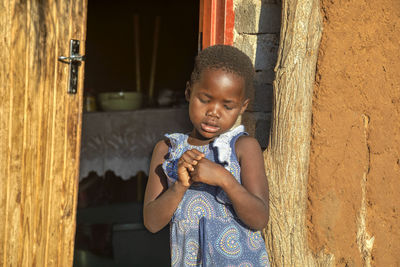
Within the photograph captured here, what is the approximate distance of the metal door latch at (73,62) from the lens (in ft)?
7.92

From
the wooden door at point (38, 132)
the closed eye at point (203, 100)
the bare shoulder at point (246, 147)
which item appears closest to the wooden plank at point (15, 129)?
the wooden door at point (38, 132)

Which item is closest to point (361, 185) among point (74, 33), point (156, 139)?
point (74, 33)

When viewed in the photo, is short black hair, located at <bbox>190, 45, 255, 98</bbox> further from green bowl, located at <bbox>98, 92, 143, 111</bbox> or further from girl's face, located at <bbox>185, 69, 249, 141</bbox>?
green bowl, located at <bbox>98, 92, 143, 111</bbox>

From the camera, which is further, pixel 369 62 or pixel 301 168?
pixel 369 62

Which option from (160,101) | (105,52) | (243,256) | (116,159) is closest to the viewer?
(243,256)

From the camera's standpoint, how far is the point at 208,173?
5.56 ft

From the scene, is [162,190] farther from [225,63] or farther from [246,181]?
[225,63]

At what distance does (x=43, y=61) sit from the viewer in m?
2.33

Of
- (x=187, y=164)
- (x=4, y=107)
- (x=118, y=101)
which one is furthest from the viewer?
(x=118, y=101)

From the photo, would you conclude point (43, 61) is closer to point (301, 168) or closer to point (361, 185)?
point (301, 168)

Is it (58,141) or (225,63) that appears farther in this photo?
(58,141)

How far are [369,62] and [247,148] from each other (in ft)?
2.86

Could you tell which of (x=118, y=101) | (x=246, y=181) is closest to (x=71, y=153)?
(x=246, y=181)

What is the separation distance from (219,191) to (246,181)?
111 millimetres
